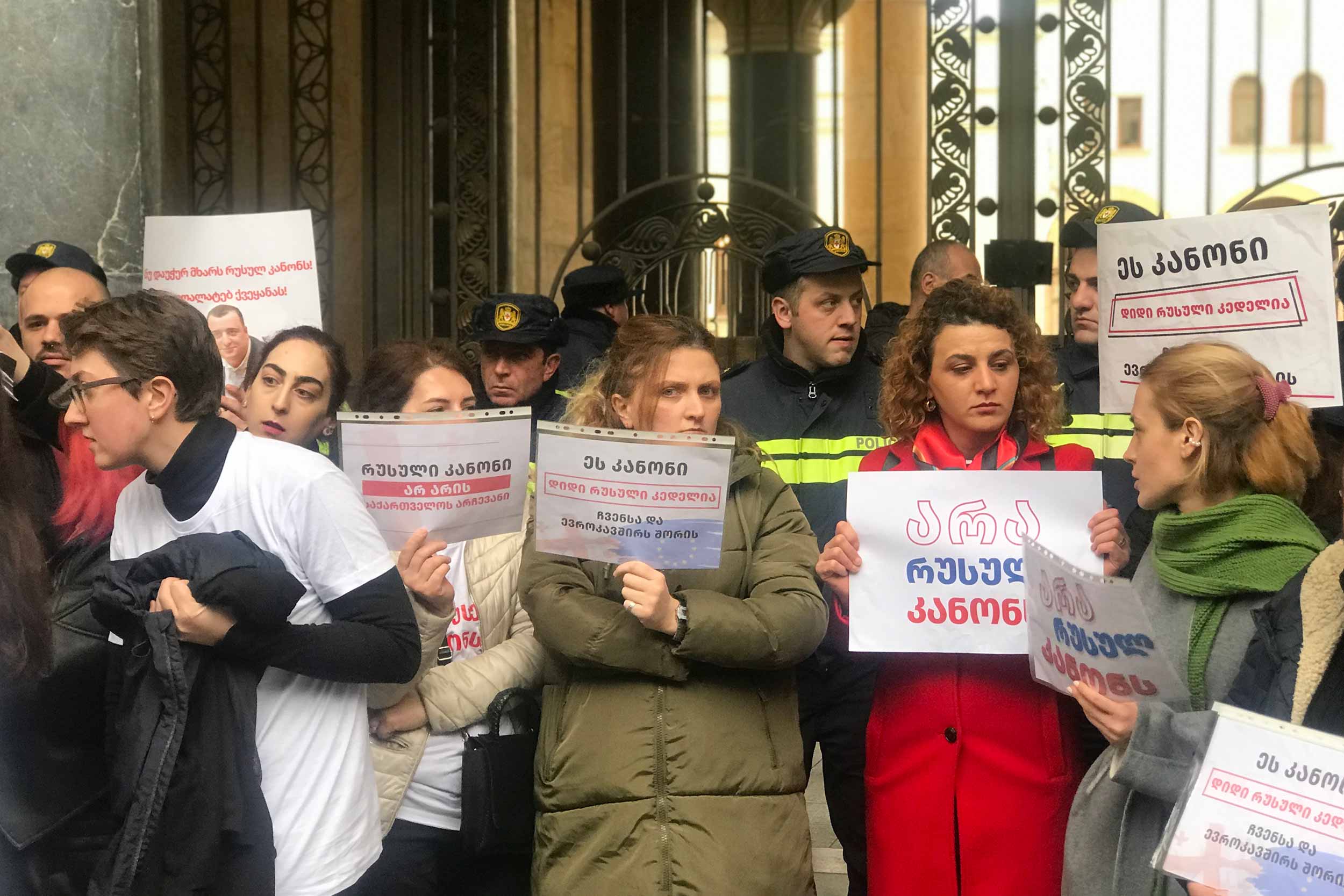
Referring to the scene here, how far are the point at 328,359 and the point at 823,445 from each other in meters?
1.37

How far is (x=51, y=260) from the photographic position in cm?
440

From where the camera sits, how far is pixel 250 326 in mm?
4578

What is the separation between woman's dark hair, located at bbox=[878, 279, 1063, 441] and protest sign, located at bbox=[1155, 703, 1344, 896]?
1.21 metres

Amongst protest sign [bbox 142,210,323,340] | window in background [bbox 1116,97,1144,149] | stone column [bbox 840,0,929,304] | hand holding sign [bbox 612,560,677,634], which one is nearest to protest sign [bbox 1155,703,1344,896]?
hand holding sign [bbox 612,560,677,634]

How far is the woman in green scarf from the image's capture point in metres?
2.83

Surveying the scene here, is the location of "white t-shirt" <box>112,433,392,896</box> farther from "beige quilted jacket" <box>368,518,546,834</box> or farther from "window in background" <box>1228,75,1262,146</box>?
"window in background" <box>1228,75,1262,146</box>

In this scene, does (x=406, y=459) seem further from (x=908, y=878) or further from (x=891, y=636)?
(x=908, y=878)

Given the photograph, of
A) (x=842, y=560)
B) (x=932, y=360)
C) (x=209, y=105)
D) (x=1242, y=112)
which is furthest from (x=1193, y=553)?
(x=1242, y=112)

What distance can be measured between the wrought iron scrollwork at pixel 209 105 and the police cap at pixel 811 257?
11.0 feet

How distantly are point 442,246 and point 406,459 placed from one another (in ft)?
12.7

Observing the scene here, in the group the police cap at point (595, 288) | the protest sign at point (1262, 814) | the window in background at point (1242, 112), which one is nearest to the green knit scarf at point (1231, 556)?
the protest sign at point (1262, 814)

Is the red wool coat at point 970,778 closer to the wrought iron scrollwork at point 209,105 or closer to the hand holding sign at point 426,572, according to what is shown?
the hand holding sign at point 426,572

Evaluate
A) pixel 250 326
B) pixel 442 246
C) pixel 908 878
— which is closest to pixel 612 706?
pixel 908 878

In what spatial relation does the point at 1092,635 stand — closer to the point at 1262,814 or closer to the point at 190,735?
the point at 1262,814
